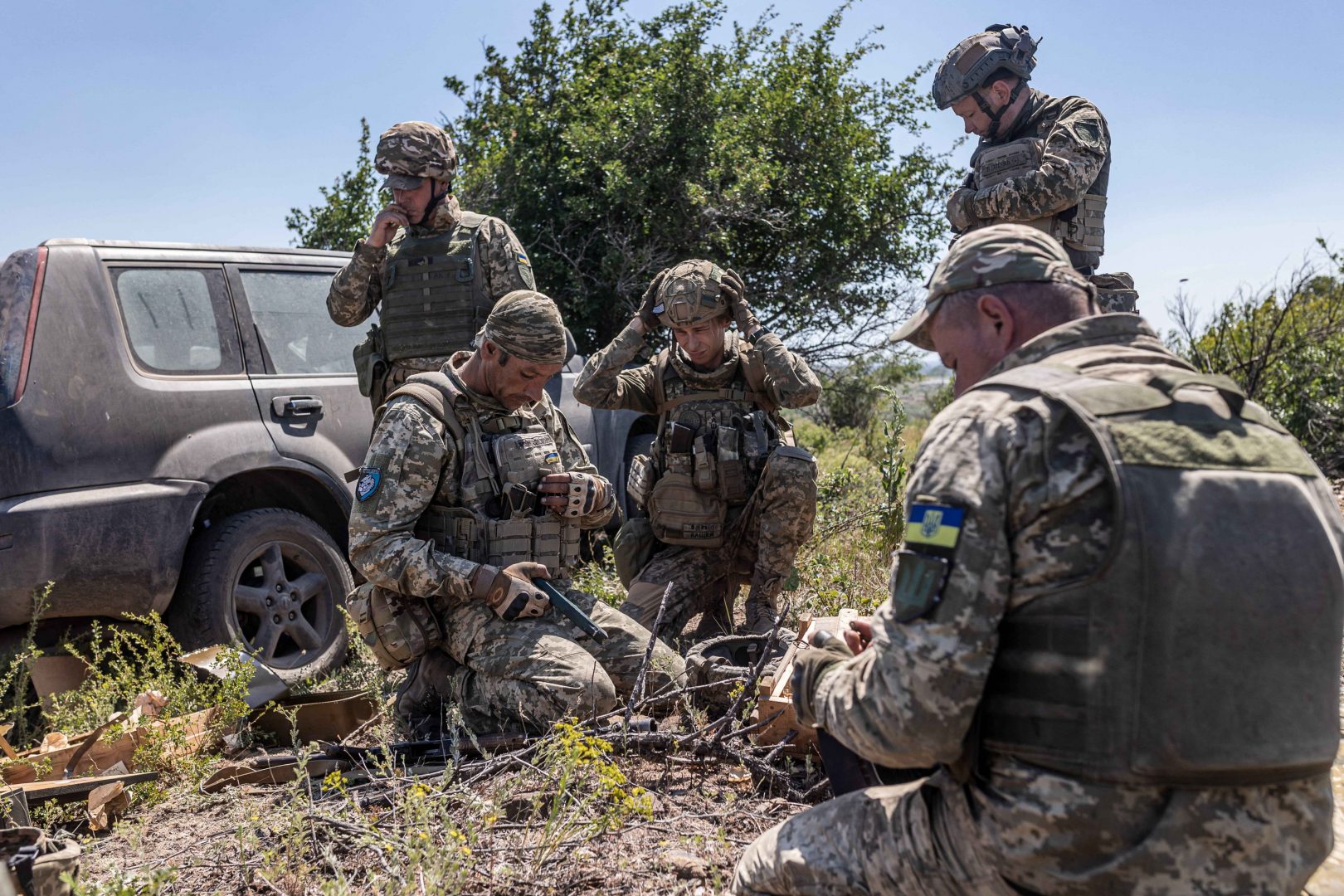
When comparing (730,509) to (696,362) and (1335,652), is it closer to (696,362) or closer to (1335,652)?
(696,362)

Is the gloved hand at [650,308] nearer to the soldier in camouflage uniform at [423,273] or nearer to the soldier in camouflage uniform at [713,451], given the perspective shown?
the soldier in camouflage uniform at [713,451]

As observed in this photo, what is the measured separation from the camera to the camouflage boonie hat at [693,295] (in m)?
4.86

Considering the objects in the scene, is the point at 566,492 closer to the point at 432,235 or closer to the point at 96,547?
the point at 432,235

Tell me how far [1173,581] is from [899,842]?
0.72 metres

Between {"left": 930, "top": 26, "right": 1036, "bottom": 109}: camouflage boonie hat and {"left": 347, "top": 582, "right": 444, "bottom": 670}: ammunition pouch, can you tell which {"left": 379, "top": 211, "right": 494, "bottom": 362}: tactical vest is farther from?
{"left": 930, "top": 26, "right": 1036, "bottom": 109}: camouflage boonie hat

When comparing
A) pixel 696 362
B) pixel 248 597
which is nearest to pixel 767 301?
pixel 696 362

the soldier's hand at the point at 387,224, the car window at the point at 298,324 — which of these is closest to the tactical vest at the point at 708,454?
the soldier's hand at the point at 387,224

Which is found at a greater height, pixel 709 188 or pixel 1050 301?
pixel 709 188

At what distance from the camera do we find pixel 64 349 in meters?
4.29

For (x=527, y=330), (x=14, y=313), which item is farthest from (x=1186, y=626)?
(x=14, y=313)

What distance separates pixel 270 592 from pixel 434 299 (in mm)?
1498

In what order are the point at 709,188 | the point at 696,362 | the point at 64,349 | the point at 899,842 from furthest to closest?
the point at 709,188
the point at 696,362
the point at 64,349
the point at 899,842

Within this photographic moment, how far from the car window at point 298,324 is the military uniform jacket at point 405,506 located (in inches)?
57.8

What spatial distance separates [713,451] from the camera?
5020 mm
